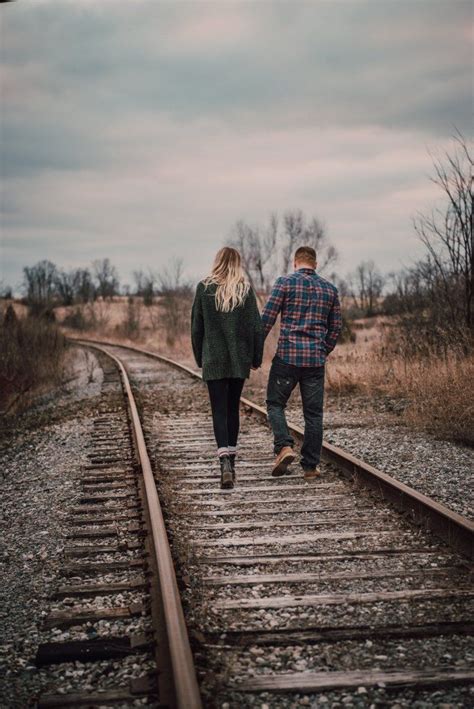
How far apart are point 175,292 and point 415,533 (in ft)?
100

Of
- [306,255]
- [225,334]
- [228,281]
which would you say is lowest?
[225,334]

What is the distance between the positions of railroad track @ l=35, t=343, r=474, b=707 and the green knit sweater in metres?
1.06

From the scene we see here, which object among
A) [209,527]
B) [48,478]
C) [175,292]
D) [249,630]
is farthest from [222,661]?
[175,292]

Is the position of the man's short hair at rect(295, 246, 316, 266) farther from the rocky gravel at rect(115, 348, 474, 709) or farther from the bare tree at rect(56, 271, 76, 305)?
the bare tree at rect(56, 271, 76, 305)

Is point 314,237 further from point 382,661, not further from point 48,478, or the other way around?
point 382,661

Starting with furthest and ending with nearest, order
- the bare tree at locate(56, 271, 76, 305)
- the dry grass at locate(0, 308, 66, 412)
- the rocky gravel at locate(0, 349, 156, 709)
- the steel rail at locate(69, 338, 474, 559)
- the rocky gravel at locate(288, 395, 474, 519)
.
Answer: the bare tree at locate(56, 271, 76, 305) < the dry grass at locate(0, 308, 66, 412) < the rocky gravel at locate(288, 395, 474, 519) < the steel rail at locate(69, 338, 474, 559) < the rocky gravel at locate(0, 349, 156, 709)

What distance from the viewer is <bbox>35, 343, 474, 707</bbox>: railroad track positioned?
8.41 feet

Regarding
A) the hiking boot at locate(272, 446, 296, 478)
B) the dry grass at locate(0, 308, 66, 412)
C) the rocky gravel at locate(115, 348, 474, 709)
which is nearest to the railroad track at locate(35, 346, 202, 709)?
the rocky gravel at locate(115, 348, 474, 709)

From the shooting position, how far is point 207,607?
325 centimetres

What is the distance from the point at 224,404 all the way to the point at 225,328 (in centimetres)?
69

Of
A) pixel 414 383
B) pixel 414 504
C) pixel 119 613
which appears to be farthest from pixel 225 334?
pixel 414 383

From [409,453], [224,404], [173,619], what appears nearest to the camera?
[173,619]

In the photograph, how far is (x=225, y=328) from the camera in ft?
17.9

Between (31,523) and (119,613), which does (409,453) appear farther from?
(119,613)
